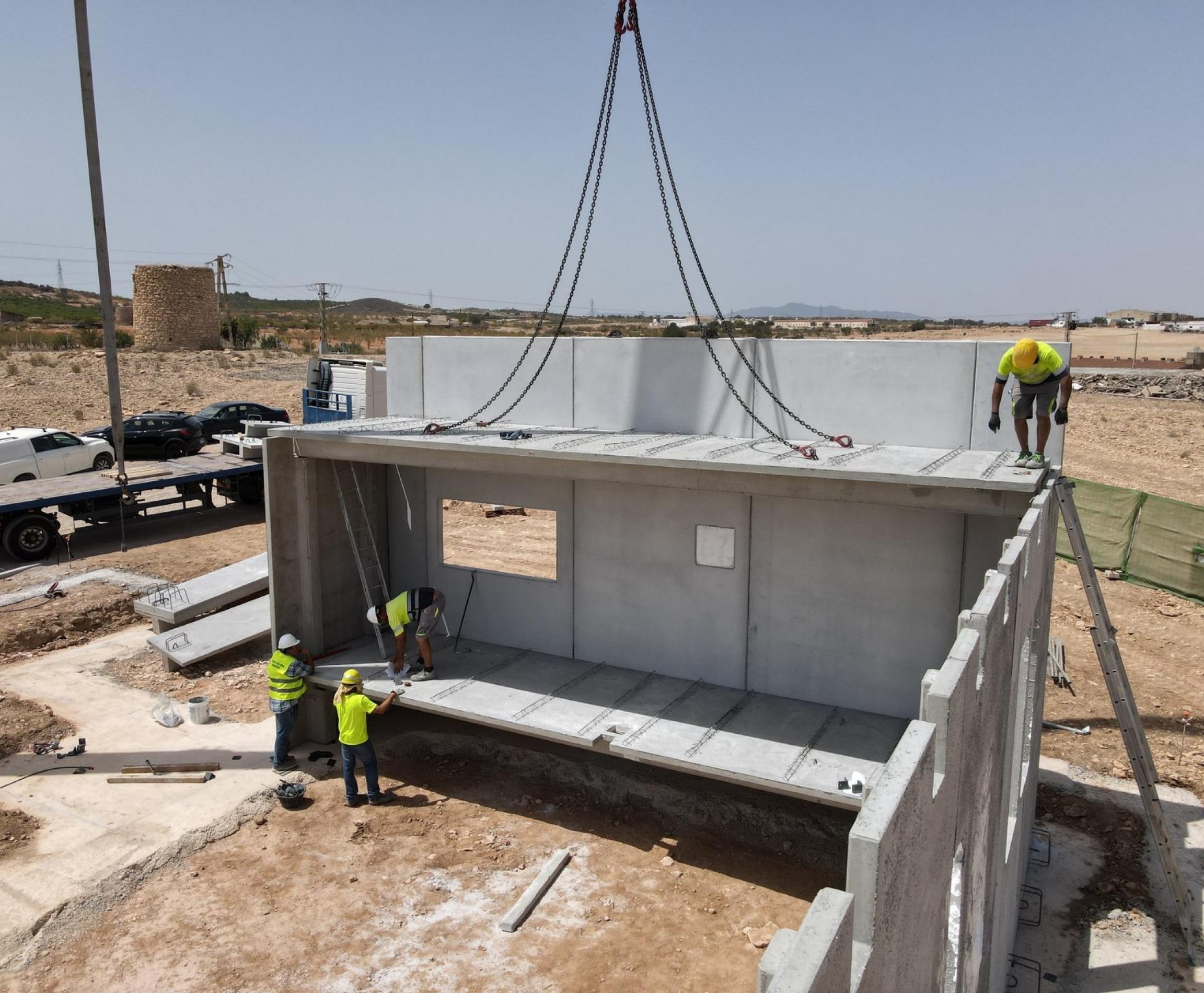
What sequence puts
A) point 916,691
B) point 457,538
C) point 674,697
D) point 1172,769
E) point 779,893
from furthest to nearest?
1. point 457,538
2. point 1172,769
3. point 674,697
4. point 916,691
5. point 779,893

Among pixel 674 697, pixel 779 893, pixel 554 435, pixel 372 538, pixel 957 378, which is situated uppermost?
pixel 957 378

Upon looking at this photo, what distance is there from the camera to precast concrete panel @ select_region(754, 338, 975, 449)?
9633 millimetres

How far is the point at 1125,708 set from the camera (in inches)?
323

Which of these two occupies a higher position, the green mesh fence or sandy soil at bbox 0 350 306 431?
sandy soil at bbox 0 350 306 431

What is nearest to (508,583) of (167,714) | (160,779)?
(160,779)

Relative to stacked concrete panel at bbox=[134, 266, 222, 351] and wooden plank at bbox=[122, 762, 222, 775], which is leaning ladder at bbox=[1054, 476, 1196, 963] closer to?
wooden plank at bbox=[122, 762, 222, 775]

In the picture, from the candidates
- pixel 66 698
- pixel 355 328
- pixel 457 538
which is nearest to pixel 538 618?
pixel 66 698

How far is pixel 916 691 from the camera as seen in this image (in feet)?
32.3

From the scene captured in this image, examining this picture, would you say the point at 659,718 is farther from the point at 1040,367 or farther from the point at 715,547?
the point at 1040,367

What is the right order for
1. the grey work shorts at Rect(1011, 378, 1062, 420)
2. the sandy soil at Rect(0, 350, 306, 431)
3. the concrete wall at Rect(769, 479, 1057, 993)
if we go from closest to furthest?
1. the concrete wall at Rect(769, 479, 1057, 993)
2. the grey work shorts at Rect(1011, 378, 1062, 420)
3. the sandy soil at Rect(0, 350, 306, 431)

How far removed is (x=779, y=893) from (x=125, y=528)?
19.5 m

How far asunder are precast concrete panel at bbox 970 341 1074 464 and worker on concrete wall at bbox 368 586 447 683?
22.0ft

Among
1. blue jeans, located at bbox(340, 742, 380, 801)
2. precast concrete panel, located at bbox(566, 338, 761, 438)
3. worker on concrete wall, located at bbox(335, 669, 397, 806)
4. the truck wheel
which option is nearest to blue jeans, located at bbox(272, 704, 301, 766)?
worker on concrete wall, located at bbox(335, 669, 397, 806)

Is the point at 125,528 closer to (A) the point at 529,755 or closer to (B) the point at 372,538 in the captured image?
(B) the point at 372,538
